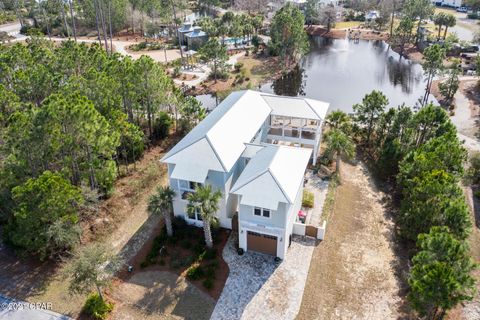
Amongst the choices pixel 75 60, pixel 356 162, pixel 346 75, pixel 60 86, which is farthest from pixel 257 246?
pixel 346 75

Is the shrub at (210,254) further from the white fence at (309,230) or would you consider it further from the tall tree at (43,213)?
the tall tree at (43,213)

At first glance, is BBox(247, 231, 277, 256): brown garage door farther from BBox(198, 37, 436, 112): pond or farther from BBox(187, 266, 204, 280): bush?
BBox(198, 37, 436, 112): pond

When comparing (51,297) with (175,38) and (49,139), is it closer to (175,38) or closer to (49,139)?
(49,139)

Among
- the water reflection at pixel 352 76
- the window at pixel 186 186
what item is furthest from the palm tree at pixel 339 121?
the window at pixel 186 186

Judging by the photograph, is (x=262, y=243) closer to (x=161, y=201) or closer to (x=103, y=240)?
(x=161, y=201)

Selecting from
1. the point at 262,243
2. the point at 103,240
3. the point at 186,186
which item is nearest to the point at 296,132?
the point at 186,186
